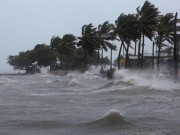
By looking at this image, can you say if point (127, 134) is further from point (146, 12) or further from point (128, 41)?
point (128, 41)

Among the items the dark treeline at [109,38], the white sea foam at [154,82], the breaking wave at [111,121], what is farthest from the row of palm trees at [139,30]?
the breaking wave at [111,121]

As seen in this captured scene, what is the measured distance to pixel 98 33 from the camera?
6019cm

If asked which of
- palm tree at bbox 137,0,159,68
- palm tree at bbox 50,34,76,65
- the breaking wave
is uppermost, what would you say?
palm tree at bbox 137,0,159,68

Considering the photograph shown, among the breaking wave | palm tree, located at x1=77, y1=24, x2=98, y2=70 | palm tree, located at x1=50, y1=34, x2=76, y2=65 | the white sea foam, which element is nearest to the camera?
the breaking wave

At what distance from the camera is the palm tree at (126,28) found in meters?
48.9

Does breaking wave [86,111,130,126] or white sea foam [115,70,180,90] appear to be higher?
breaking wave [86,111,130,126]

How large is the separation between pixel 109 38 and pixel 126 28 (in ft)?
29.6

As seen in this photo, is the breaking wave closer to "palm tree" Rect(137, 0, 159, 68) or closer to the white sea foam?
the white sea foam

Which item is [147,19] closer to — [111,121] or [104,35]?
[104,35]

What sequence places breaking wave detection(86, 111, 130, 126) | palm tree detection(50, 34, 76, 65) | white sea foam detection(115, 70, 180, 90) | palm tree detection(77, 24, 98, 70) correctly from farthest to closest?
palm tree detection(50, 34, 76, 65) → palm tree detection(77, 24, 98, 70) → white sea foam detection(115, 70, 180, 90) → breaking wave detection(86, 111, 130, 126)

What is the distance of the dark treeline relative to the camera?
46.1 m

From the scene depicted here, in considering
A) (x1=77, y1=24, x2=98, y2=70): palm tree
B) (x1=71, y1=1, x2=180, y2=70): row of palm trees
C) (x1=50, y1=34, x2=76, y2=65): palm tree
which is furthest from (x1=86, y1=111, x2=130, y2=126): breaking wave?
(x1=50, y1=34, x2=76, y2=65): palm tree

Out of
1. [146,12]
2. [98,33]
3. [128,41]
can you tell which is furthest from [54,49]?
[146,12]

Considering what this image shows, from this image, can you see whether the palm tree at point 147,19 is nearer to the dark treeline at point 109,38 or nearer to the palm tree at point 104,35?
the dark treeline at point 109,38
